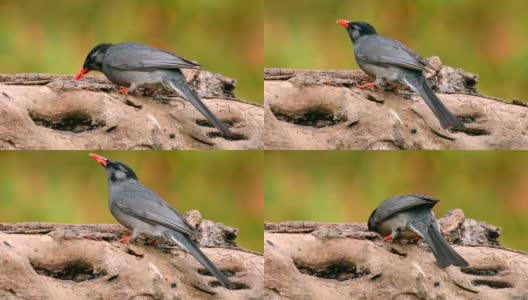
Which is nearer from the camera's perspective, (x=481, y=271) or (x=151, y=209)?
(x=151, y=209)

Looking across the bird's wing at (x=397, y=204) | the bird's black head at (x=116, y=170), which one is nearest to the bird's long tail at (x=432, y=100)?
the bird's wing at (x=397, y=204)

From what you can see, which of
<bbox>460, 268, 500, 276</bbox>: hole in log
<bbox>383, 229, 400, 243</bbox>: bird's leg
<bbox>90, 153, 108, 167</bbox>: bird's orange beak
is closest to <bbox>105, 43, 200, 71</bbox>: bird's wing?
<bbox>90, 153, 108, 167</bbox>: bird's orange beak

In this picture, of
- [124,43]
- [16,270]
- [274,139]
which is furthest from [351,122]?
[16,270]

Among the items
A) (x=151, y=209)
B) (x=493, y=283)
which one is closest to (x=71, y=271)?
(x=151, y=209)

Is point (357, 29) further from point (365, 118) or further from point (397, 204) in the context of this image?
point (397, 204)

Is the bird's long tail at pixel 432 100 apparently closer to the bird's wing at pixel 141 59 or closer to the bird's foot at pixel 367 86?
the bird's foot at pixel 367 86

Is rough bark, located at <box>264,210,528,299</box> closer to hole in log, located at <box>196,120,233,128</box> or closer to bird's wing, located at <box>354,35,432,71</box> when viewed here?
hole in log, located at <box>196,120,233,128</box>
